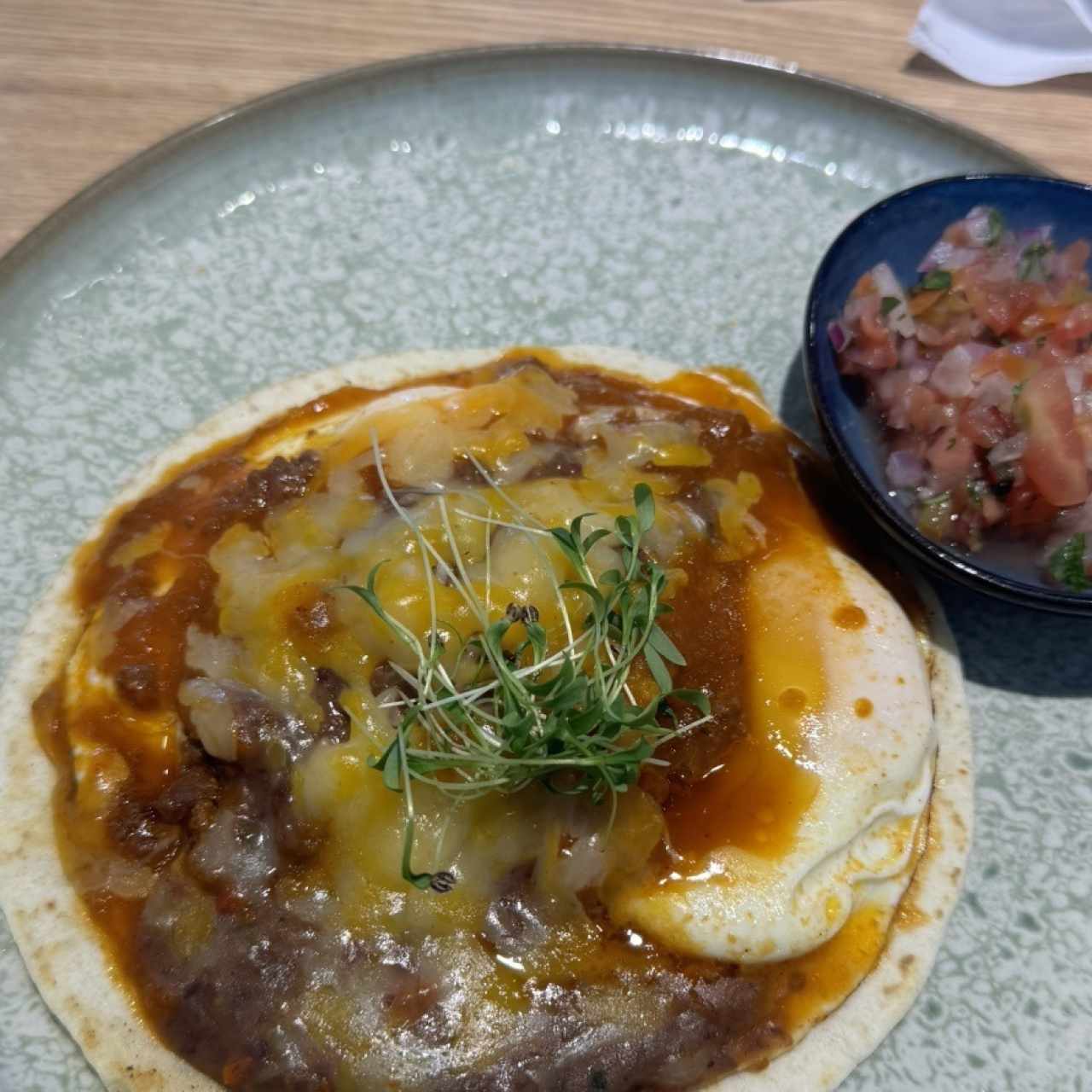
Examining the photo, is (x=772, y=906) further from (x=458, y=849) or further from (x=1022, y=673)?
Result: (x=1022, y=673)

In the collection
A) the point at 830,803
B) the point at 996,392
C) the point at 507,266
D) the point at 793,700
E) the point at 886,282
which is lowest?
the point at 830,803

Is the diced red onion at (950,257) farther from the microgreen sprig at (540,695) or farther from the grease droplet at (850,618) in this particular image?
the microgreen sprig at (540,695)

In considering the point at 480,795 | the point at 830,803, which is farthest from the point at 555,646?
the point at 830,803

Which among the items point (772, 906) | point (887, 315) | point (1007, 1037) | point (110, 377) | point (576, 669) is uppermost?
point (887, 315)

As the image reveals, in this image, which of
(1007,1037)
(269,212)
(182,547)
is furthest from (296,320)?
(1007,1037)

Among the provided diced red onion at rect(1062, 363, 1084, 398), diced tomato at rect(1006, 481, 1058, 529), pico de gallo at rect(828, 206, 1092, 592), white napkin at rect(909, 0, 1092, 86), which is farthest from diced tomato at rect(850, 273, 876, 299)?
white napkin at rect(909, 0, 1092, 86)

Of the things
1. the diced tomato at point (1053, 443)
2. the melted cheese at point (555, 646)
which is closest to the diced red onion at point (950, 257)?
the diced tomato at point (1053, 443)

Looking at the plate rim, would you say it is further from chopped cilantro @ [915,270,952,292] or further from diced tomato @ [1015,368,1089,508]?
diced tomato @ [1015,368,1089,508]

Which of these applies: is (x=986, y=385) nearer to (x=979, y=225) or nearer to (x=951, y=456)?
(x=951, y=456)
